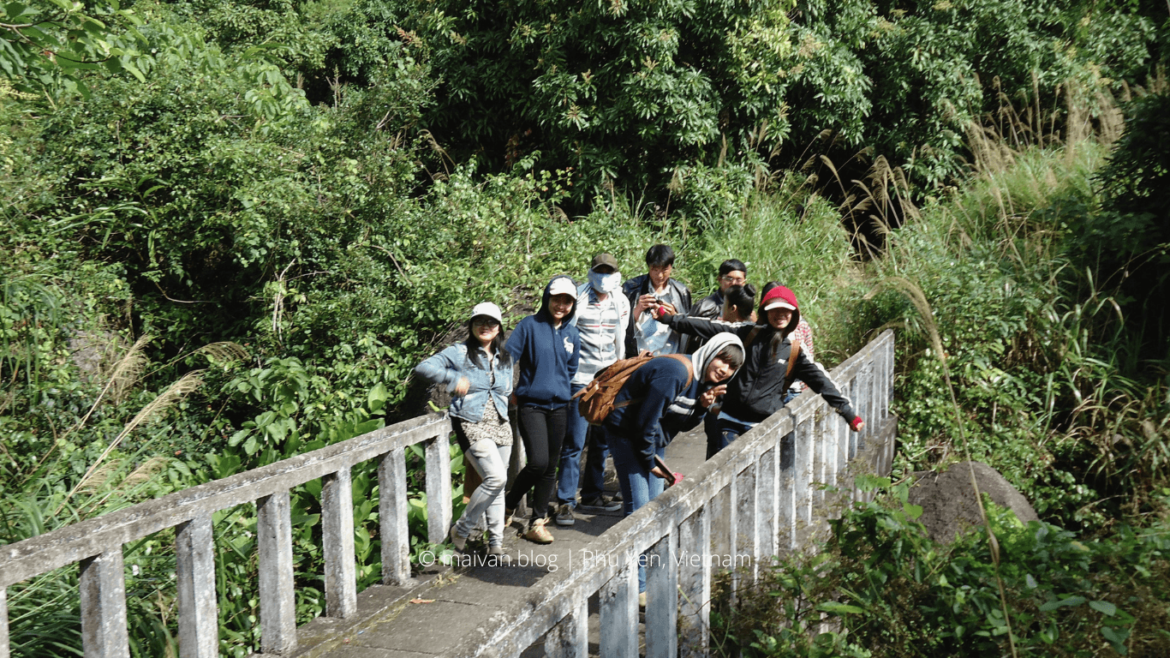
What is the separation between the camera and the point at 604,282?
634 centimetres

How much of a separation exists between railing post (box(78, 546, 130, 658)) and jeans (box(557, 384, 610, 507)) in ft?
10.2

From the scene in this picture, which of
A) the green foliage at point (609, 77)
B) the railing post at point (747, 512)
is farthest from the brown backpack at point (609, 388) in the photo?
the green foliage at point (609, 77)

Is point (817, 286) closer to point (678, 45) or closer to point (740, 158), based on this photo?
point (740, 158)

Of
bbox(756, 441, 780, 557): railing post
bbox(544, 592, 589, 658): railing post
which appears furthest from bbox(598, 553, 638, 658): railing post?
bbox(756, 441, 780, 557): railing post

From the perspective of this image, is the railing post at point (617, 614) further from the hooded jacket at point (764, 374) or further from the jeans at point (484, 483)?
the hooded jacket at point (764, 374)

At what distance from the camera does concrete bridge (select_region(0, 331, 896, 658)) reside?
2934 mm

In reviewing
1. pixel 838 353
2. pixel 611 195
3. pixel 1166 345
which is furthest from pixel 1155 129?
pixel 611 195

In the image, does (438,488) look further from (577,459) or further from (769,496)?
(769,496)

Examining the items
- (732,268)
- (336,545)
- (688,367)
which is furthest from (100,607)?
(732,268)

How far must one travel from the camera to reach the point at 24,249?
7949mm

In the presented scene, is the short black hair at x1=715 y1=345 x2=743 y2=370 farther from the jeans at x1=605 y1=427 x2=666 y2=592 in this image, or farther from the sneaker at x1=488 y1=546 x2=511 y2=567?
the sneaker at x1=488 y1=546 x2=511 y2=567

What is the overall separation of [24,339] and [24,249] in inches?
47.9

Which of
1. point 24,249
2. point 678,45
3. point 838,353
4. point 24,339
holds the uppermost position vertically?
point 678,45

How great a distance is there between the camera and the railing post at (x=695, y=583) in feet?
11.4
